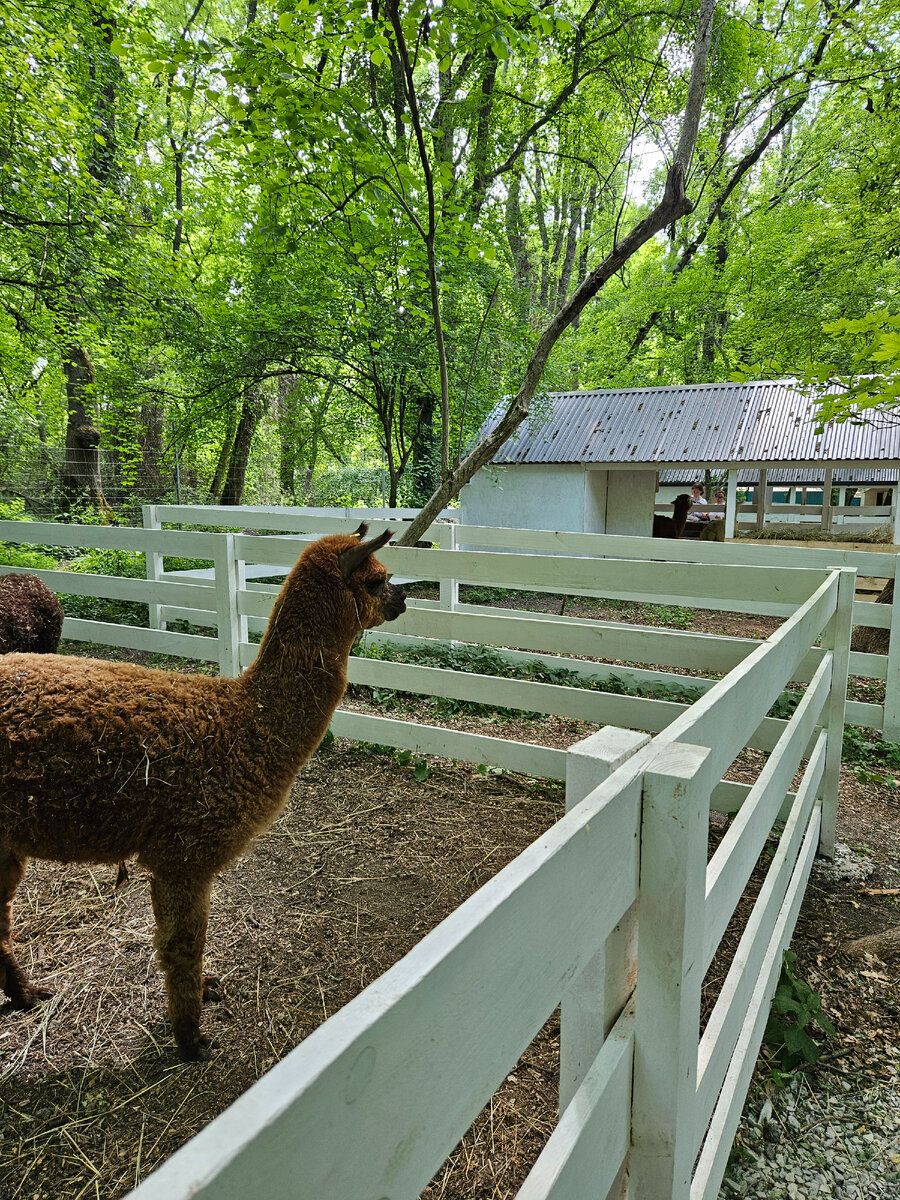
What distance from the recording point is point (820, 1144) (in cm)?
197

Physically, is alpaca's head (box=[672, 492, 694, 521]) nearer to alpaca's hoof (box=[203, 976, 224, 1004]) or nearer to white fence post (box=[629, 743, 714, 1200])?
alpaca's hoof (box=[203, 976, 224, 1004])

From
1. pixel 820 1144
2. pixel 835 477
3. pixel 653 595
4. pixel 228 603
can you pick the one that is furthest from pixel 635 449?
pixel 820 1144

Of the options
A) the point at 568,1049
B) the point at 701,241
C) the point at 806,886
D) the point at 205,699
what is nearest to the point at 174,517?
the point at 205,699

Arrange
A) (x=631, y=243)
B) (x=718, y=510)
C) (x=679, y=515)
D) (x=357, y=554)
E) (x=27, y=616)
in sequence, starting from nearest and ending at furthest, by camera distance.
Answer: (x=357, y=554) < (x=27, y=616) < (x=631, y=243) < (x=679, y=515) < (x=718, y=510)

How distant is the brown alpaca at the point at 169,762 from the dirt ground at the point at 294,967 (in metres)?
0.22

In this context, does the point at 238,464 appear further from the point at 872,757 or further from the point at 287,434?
the point at 872,757

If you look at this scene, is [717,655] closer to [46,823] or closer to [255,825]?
Answer: [255,825]

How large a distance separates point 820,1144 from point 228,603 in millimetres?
4098

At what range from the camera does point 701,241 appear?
66.6ft

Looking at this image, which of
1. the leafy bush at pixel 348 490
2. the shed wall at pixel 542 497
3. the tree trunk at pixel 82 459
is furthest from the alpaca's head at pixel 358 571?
the leafy bush at pixel 348 490

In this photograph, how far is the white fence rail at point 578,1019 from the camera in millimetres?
414

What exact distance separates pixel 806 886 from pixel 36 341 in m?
11.3

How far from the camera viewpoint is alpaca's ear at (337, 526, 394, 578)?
7.52ft

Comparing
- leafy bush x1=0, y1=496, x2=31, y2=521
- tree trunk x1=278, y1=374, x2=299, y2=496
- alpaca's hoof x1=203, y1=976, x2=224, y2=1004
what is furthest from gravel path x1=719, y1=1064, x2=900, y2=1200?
tree trunk x1=278, y1=374, x2=299, y2=496
